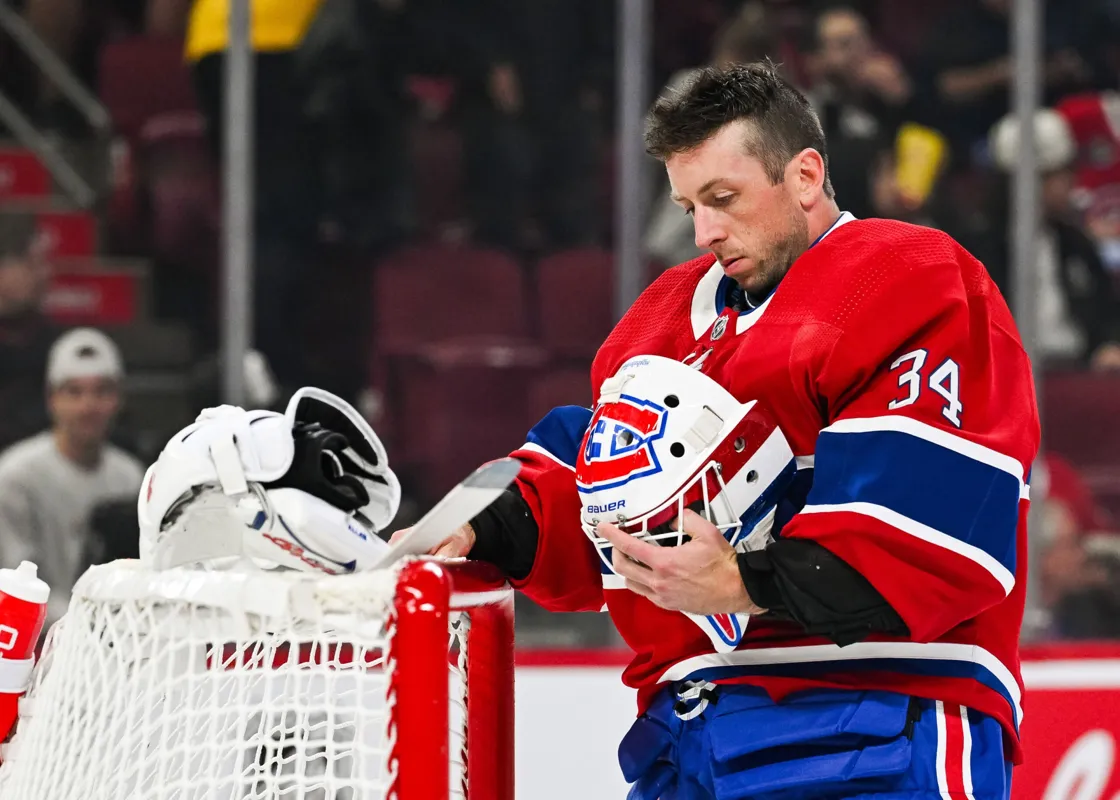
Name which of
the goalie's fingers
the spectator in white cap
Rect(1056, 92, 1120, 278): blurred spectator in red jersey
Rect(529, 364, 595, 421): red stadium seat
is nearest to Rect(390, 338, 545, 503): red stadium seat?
Rect(529, 364, 595, 421): red stadium seat

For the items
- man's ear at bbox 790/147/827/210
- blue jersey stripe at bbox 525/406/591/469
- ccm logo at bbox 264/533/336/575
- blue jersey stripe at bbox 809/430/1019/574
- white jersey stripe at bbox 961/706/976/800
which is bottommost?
white jersey stripe at bbox 961/706/976/800

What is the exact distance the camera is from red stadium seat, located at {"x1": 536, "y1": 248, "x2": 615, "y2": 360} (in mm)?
3227

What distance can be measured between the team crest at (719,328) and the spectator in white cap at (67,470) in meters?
1.78

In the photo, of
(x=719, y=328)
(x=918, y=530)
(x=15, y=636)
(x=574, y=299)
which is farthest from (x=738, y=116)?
(x=574, y=299)

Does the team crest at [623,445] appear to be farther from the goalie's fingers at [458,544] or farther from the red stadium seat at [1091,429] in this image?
the red stadium seat at [1091,429]

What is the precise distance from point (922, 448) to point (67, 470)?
7.30 feet

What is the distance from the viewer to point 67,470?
3080 mm

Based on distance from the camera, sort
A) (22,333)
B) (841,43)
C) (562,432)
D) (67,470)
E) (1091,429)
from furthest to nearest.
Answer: (841,43)
(1091,429)
(22,333)
(67,470)
(562,432)

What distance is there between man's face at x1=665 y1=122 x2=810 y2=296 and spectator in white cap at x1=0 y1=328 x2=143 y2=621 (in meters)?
1.83

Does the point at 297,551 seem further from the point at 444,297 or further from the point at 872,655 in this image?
the point at 444,297

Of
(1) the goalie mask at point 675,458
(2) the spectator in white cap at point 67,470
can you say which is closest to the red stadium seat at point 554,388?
(2) the spectator in white cap at point 67,470

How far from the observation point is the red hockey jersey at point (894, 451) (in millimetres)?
1255

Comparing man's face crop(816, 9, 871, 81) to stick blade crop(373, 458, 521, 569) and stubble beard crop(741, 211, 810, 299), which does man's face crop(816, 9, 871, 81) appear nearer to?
stubble beard crop(741, 211, 810, 299)

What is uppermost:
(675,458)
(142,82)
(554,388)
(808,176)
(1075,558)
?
(142,82)
